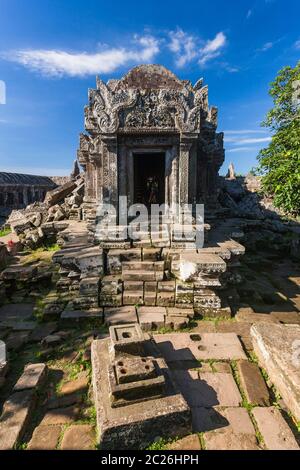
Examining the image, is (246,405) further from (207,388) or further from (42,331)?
(42,331)

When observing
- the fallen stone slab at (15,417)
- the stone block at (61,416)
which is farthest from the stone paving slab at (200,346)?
the fallen stone slab at (15,417)

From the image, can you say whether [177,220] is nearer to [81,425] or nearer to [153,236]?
A: [153,236]

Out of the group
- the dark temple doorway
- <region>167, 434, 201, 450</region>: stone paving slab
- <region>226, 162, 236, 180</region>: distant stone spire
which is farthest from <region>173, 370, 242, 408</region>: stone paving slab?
<region>226, 162, 236, 180</region>: distant stone spire

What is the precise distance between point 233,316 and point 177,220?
261cm

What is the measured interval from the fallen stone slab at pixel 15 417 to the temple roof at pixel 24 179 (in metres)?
24.1

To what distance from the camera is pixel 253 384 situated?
3078mm

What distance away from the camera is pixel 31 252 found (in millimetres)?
9484

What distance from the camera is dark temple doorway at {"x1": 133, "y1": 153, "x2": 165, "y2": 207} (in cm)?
990

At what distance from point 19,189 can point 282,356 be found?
2617 centimetres

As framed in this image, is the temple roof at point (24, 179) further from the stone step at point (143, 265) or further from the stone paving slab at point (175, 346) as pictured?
the stone paving slab at point (175, 346)

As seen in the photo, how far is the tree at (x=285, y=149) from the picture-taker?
5.36 metres

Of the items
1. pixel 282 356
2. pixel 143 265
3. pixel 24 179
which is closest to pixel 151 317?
pixel 143 265

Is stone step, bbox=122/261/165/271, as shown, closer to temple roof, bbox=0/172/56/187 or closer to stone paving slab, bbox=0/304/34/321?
stone paving slab, bbox=0/304/34/321

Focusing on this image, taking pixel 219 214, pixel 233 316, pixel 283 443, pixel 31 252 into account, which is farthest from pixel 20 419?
pixel 219 214
